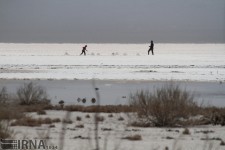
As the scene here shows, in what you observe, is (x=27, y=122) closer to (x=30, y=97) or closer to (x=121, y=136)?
(x=121, y=136)

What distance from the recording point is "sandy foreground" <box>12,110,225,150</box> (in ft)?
38.9

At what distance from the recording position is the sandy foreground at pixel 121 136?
11859 mm

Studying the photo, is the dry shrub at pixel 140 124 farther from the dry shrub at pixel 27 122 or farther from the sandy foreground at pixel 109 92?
the sandy foreground at pixel 109 92

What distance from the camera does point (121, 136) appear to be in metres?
13.1

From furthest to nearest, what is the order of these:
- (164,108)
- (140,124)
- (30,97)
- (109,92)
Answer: (109,92) → (30,97) → (140,124) → (164,108)

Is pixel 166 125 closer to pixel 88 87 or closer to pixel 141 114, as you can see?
pixel 141 114

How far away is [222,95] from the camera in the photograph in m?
27.9

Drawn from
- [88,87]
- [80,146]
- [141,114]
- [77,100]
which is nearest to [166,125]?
[141,114]

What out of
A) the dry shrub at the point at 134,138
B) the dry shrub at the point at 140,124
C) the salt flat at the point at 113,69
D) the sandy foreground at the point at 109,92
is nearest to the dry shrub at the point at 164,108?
the dry shrub at the point at 140,124

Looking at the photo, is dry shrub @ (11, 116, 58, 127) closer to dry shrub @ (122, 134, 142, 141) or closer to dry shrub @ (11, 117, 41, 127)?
dry shrub @ (11, 117, 41, 127)

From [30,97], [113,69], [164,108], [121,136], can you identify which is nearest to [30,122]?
[121,136]

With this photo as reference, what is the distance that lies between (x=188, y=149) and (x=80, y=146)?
213cm

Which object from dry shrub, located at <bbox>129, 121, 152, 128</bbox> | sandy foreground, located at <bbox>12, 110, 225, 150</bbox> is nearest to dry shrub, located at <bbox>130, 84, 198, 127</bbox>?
dry shrub, located at <bbox>129, 121, 152, 128</bbox>

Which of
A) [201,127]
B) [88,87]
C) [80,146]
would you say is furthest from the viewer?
[88,87]
